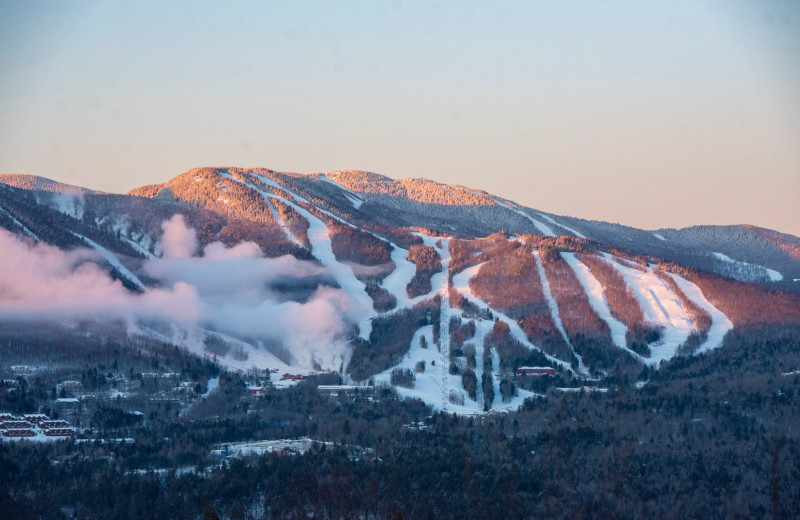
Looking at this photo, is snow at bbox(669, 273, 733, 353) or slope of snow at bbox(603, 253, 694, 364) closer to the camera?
snow at bbox(669, 273, 733, 353)

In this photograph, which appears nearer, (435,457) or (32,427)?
(435,457)

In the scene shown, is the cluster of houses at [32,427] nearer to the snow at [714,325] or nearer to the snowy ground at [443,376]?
the snowy ground at [443,376]

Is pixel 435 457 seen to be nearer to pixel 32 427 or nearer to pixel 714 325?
pixel 32 427

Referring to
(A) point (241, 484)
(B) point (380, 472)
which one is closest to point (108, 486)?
(A) point (241, 484)

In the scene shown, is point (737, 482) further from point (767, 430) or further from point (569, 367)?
point (569, 367)

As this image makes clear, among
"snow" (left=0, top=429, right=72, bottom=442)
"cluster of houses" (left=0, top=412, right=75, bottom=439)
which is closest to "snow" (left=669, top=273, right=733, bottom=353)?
"cluster of houses" (left=0, top=412, right=75, bottom=439)

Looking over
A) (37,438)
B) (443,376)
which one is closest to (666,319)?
(443,376)

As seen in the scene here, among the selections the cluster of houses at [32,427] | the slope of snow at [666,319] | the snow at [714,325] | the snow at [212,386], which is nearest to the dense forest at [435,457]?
the snow at [212,386]

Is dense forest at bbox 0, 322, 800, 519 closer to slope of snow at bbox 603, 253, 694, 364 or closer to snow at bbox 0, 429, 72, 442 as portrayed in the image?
snow at bbox 0, 429, 72, 442

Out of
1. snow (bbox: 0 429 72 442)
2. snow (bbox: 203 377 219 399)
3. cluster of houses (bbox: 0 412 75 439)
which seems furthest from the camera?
snow (bbox: 203 377 219 399)
